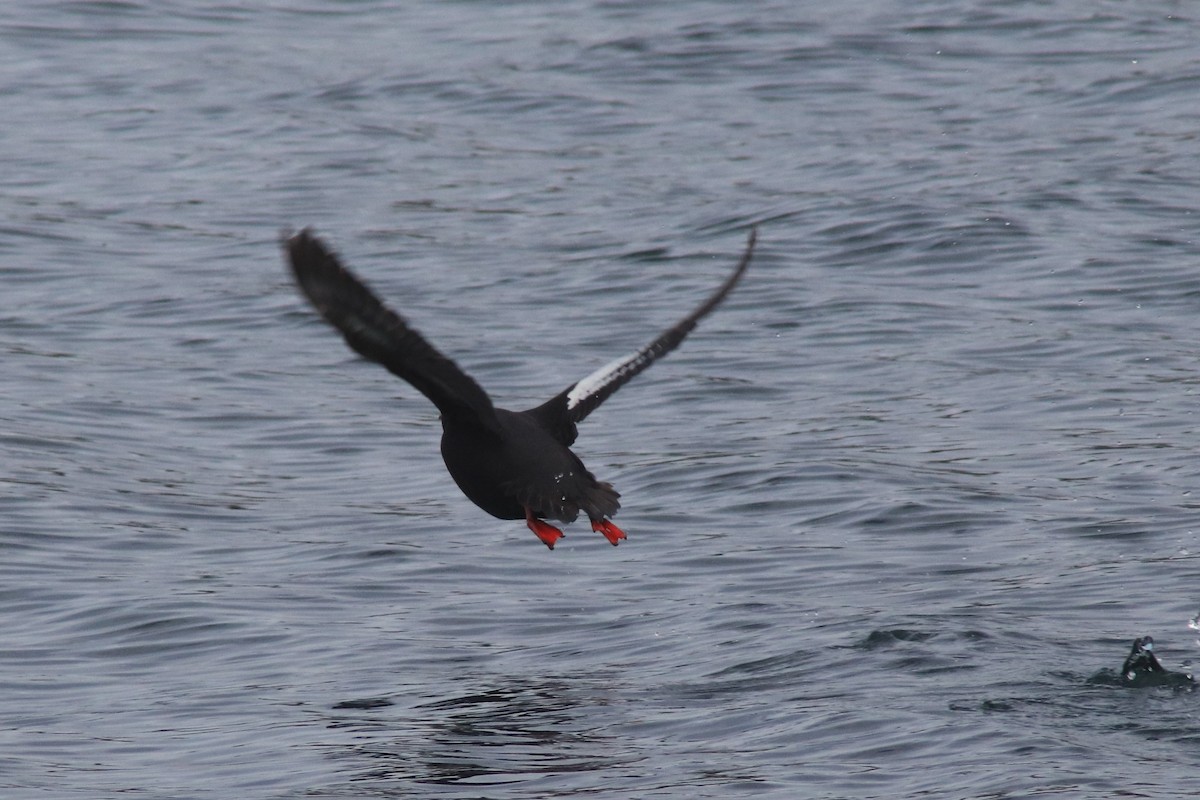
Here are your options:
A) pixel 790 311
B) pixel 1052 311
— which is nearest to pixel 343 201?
pixel 790 311

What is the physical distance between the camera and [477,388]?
607 centimetres

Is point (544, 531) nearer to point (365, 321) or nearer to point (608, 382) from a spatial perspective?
point (608, 382)

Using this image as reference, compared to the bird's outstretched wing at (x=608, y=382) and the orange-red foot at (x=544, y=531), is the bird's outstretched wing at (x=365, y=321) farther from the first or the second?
the bird's outstretched wing at (x=608, y=382)

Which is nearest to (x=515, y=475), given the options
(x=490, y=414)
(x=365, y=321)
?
(x=490, y=414)

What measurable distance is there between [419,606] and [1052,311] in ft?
19.0

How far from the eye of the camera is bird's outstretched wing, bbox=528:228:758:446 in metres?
7.03

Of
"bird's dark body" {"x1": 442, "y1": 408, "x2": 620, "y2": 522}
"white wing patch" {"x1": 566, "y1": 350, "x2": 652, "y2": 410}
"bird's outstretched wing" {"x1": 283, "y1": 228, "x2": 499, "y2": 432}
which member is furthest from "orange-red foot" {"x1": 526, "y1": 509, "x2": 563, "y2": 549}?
"bird's outstretched wing" {"x1": 283, "y1": 228, "x2": 499, "y2": 432}

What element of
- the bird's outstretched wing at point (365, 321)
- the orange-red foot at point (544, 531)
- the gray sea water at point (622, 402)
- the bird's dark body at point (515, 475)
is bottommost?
the gray sea water at point (622, 402)

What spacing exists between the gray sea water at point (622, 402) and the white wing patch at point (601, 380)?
103 centimetres

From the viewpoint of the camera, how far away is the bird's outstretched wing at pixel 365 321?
5094mm

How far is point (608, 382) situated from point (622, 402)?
165 inches

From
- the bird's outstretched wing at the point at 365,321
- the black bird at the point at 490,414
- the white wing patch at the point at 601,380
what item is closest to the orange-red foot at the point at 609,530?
the black bird at the point at 490,414

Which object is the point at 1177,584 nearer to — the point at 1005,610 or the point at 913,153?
the point at 1005,610

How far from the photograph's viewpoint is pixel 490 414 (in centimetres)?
631
